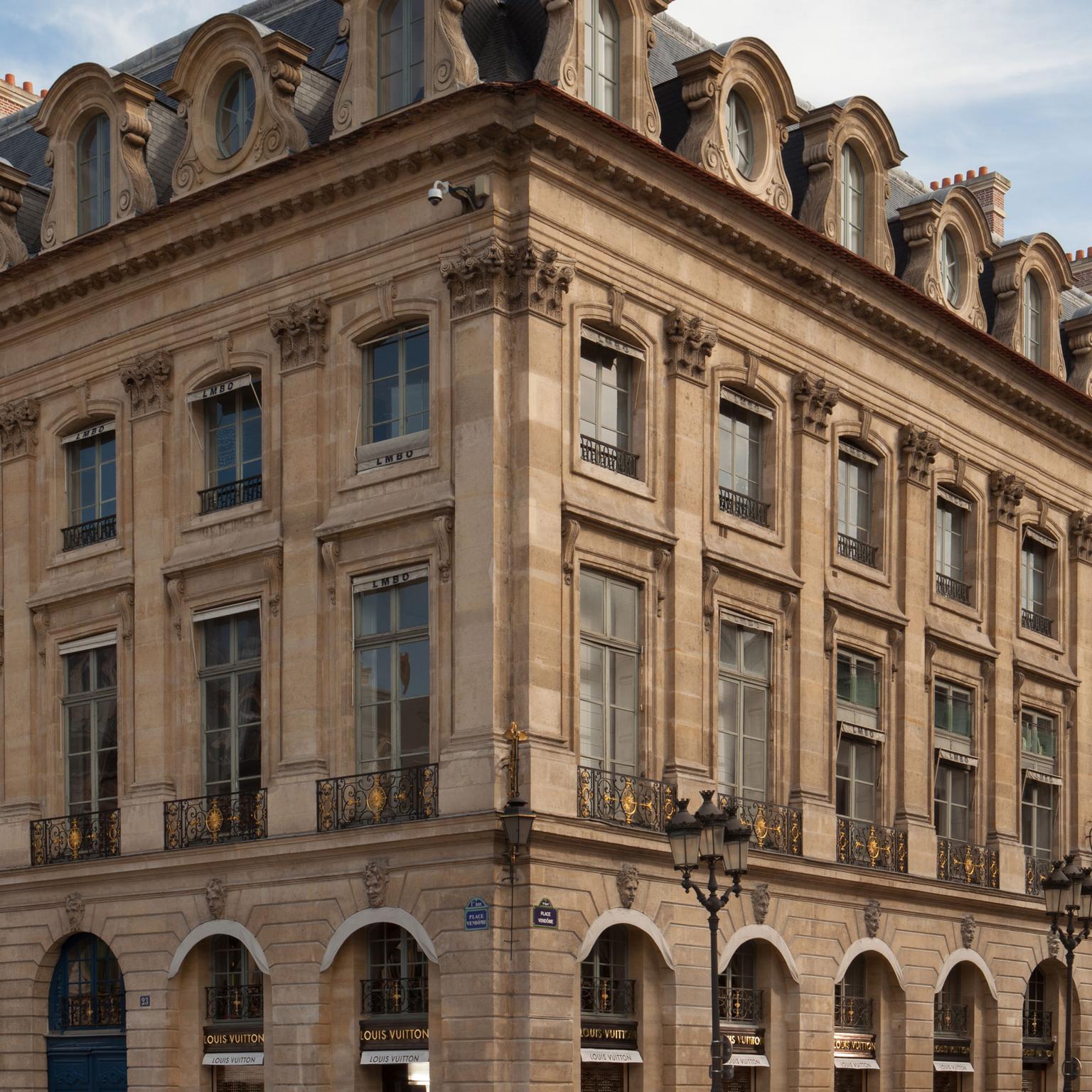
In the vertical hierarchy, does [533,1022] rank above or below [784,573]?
below

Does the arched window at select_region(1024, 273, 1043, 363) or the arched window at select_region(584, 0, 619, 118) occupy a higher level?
the arched window at select_region(584, 0, 619, 118)

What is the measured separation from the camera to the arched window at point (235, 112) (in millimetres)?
32469

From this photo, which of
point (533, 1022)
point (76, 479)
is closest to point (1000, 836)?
point (533, 1022)

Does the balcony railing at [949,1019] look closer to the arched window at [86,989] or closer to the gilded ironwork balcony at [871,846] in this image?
the gilded ironwork balcony at [871,846]

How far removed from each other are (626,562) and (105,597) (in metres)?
8.01

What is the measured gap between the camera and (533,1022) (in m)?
27.6

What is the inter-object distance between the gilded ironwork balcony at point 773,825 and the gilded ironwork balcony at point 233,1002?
22.2 feet

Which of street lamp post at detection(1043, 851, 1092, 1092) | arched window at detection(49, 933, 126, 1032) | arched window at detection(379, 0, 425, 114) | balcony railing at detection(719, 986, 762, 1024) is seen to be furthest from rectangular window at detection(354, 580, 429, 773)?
street lamp post at detection(1043, 851, 1092, 1092)

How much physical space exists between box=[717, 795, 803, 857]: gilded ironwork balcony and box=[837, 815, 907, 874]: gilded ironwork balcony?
3.70ft

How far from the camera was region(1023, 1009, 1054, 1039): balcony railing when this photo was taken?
39.3 meters

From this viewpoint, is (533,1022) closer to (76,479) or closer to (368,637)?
(368,637)

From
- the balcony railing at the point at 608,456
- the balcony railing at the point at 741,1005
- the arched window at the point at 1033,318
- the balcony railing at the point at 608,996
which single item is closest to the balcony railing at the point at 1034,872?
the balcony railing at the point at 741,1005

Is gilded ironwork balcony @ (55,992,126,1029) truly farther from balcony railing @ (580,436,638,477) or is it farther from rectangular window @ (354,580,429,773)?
balcony railing @ (580,436,638,477)

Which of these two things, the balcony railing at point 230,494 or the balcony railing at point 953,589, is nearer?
the balcony railing at point 230,494
